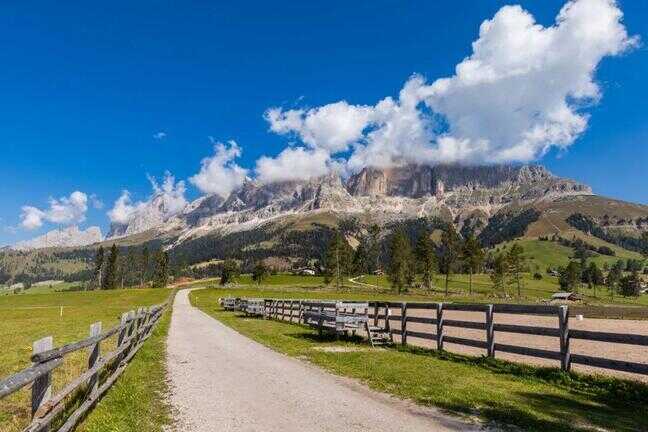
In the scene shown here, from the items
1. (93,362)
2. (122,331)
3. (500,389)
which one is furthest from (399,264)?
(93,362)

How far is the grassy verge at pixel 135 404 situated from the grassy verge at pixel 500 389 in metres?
5.77

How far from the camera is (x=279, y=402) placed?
12156 millimetres

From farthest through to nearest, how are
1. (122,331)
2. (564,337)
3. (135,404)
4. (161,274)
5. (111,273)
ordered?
(161,274) < (111,273) < (122,331) < (564,337) < (135,404)

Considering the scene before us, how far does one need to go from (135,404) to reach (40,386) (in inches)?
174

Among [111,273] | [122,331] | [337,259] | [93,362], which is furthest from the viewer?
[111,273]

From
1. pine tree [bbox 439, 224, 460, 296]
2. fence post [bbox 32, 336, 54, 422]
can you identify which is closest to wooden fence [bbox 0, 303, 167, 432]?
fence post [bbox 32, 336, 54, 422]

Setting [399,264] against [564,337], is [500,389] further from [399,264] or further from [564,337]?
[399,264]

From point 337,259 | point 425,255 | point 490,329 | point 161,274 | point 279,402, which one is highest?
point 425,255

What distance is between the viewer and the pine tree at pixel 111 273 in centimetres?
16875

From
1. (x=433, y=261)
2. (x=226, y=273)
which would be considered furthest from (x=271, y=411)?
(x=226, y=273)

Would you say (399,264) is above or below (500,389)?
above

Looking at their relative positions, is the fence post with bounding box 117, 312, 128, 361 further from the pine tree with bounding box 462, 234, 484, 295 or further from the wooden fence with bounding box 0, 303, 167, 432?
the pine tree with bounding box 462, 234, 484, 295

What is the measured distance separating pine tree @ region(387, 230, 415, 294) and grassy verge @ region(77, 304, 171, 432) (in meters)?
110

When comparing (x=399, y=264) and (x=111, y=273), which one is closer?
(x=399, y=264)
